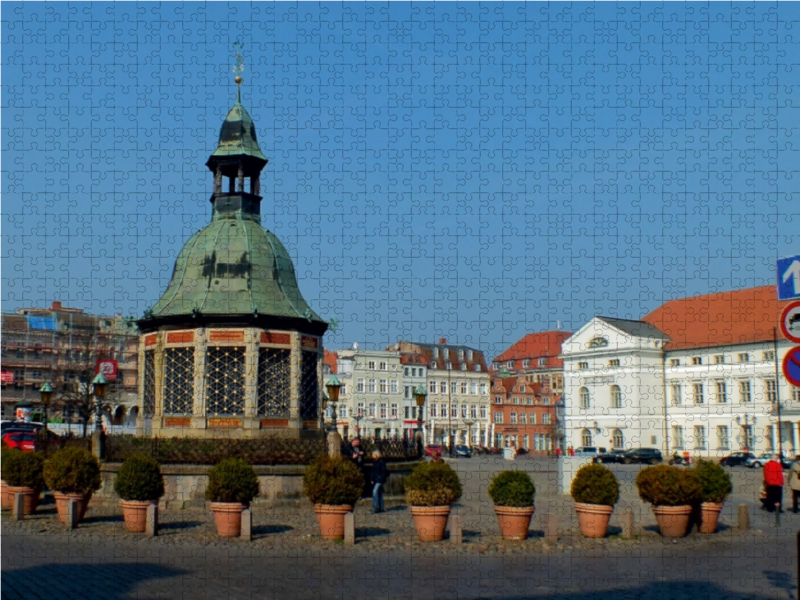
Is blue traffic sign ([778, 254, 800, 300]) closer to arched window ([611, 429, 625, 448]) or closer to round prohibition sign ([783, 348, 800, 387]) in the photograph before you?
round prohibition sign ([783, 348, 800, 387])

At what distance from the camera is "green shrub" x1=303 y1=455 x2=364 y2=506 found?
57.9 ft

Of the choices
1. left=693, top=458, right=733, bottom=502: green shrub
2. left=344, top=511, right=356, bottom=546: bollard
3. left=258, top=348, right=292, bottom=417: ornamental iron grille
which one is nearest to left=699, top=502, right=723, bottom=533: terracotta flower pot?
left=693, top=458, right=733, bottom=502: green shrub

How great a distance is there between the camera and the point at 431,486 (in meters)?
17.7

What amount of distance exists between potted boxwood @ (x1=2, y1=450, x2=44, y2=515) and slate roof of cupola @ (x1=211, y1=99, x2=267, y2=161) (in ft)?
41.6

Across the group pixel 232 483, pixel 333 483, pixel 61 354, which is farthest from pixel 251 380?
pixel 61 354

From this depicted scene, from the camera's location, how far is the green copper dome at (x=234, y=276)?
93.2ft

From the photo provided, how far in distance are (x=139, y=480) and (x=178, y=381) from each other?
891 centimetres

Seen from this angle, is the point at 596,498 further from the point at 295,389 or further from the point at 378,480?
the point at 295,389

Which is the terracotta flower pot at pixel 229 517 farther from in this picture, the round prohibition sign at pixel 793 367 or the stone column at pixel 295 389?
the round prohibition sign at pixel 793 367

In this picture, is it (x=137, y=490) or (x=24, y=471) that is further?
(x=24, y=471)

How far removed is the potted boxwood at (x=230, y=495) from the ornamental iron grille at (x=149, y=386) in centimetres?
1057

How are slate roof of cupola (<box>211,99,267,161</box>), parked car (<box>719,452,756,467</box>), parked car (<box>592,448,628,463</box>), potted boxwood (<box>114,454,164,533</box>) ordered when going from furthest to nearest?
parked car (<box>719,452,756,467</box>) < parked car (<box>592,448,628,463</box>) < slate roof of cupola (<box>211,99,267,161</box>) < potted boxwood (<box>114,454,164,533</box>)

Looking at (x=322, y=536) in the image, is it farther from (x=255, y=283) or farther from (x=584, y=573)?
(x=255, y=283)

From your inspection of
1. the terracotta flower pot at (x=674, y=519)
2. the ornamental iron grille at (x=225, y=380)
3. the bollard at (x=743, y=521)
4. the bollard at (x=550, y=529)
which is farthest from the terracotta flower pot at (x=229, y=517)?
the bollard at (x=743, y=521)
